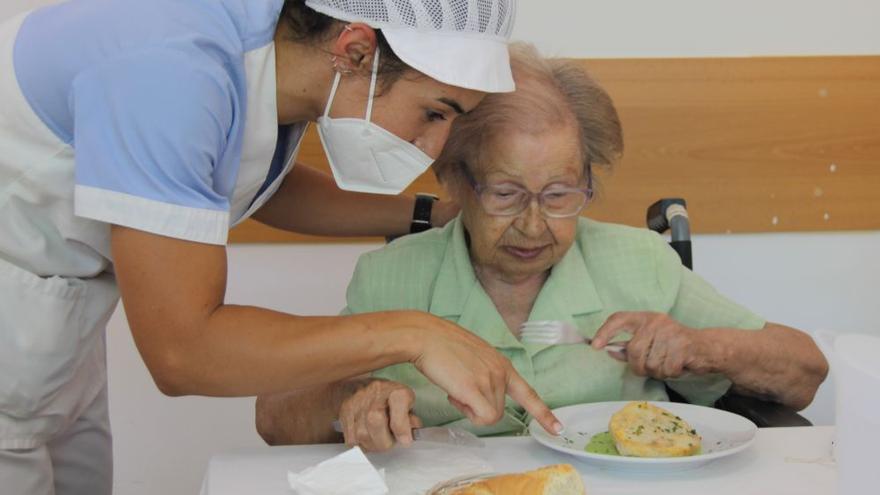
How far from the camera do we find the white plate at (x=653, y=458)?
1389 millimetres

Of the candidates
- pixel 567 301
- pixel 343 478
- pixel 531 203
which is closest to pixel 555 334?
pixel 567 301

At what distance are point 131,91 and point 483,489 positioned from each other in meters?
0.60

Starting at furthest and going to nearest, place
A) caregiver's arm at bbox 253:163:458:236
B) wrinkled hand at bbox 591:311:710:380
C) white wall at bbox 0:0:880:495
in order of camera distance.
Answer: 1. white wall at bbox 0:0:880:495
2. caregiver's arm at bbox 253:163:458:236
3. wrinkled hand at bbox 591:311:710:380

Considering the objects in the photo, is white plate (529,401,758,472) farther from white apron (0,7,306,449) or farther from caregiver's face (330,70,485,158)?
white apron (0,7,306,449)

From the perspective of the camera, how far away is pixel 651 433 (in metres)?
1.45

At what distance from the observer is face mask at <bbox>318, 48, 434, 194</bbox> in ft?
4.91

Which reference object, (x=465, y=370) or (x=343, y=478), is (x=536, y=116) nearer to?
(x=465, y=370)

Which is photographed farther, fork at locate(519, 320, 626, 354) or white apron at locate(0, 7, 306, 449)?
fork at locate(519, 320, 626, 354)

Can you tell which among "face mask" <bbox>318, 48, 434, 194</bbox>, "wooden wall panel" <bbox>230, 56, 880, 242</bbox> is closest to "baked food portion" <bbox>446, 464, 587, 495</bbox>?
"face mask" <bbox>318, 48, 434, 194</bbox>

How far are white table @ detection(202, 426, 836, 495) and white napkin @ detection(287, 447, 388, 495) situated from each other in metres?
0.06

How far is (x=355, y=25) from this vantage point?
140 cm

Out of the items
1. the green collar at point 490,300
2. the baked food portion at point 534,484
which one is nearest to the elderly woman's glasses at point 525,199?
the green collar at point 490,300

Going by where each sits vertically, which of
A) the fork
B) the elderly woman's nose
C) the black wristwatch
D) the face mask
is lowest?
the fork

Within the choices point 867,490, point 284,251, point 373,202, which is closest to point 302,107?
point 373,202
